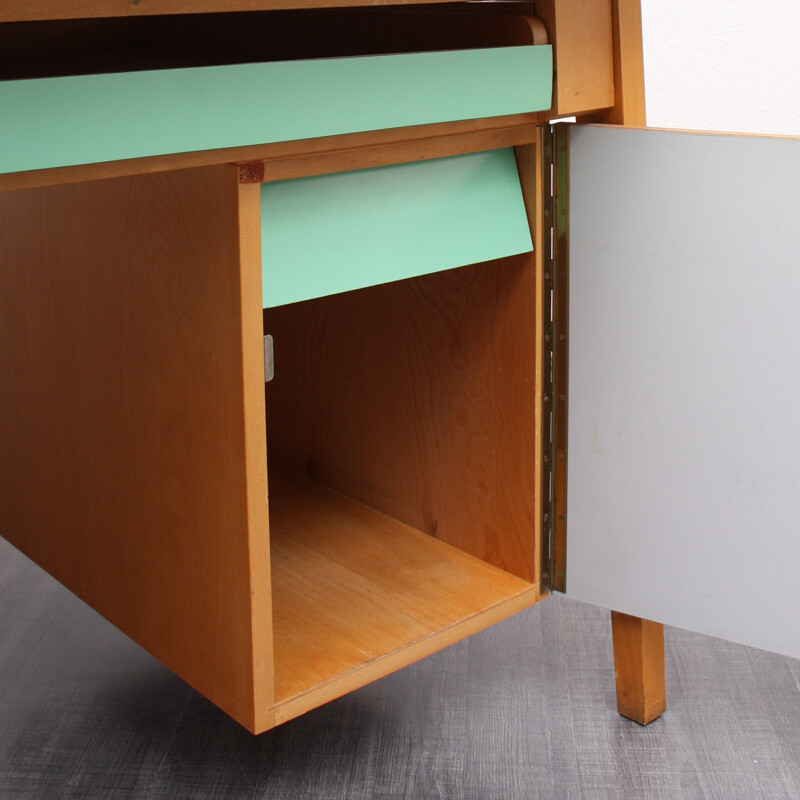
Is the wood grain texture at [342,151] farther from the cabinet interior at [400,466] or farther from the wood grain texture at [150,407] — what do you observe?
the cabinet interior at [400,466]

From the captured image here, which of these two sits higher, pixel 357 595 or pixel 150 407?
pixel 150 407

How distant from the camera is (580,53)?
125cm

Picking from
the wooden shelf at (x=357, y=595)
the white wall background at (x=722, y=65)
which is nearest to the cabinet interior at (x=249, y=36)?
the wooden shelf at (x=357, y=595)

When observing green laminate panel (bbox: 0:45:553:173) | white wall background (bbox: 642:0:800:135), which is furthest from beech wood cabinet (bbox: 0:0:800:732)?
white wall background (bbox: 642:0:800:135)

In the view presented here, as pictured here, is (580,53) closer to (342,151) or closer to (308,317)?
(342,151)

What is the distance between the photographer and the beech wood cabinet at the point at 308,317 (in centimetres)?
105

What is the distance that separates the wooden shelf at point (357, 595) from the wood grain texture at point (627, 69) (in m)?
0.54

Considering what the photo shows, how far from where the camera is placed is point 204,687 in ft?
4.04

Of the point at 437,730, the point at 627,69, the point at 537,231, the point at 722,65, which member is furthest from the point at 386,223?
the point at 722,65

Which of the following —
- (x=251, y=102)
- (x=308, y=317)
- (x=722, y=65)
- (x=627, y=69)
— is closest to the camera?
(x=251, y=102)

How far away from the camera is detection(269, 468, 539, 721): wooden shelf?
1251 millimetres

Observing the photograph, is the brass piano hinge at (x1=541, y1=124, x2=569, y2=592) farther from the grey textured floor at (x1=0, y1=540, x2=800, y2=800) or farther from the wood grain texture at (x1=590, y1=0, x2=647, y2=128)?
the grey textured floor at (x1=0, y1=540, x2=800, y2=800)

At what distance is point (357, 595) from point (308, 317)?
1.44 ft

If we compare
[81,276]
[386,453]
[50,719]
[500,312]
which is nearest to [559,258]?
[500,312]
